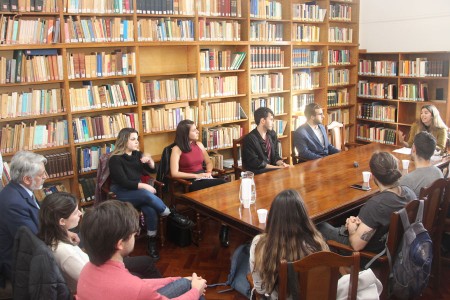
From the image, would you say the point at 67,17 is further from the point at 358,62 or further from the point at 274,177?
the point at 358,62

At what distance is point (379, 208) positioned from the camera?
2.58 m

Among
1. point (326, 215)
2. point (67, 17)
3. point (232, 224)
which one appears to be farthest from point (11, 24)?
point (326, 215)

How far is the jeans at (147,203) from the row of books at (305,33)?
10.6ft

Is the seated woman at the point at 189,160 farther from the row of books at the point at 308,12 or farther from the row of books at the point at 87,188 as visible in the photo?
the row of books at the point at 308,12

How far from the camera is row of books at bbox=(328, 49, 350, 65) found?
6574 millimetres

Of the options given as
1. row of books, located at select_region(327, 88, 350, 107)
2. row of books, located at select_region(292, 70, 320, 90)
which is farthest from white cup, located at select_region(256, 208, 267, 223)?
row of books, located at select_region(327, 88, 350, 107)

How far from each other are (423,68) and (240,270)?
4.29 meters

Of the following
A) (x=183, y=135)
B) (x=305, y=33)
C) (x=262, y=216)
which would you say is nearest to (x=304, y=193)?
(x=262, y=216)

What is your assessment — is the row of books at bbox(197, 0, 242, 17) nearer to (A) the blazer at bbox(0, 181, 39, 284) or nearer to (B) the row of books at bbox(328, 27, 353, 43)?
(B) the row of books at bbox(328, 27, 353, 43)

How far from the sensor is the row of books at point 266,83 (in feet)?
18.5

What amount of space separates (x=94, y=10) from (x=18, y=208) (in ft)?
7.65

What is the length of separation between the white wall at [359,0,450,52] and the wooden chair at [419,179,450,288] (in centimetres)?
359

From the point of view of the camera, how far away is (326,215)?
3.00 m

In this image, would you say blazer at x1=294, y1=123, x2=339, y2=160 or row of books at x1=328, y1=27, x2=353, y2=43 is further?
row of books at x1=328, y1=27, x2=353, y2=43
